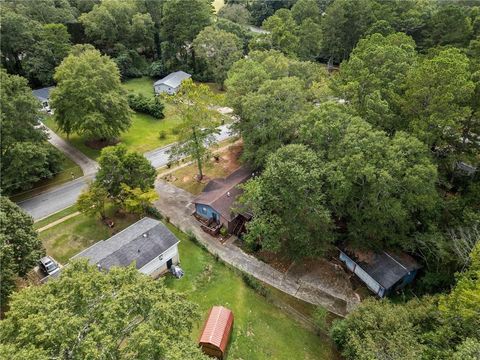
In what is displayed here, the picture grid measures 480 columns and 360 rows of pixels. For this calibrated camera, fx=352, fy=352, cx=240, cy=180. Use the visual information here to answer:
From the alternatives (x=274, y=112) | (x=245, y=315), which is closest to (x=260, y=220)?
(x=245, y=315)

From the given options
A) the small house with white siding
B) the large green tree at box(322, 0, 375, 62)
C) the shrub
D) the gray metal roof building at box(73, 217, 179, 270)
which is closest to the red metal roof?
the small house with white siding

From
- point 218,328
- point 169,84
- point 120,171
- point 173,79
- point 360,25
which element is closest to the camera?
point 218,328

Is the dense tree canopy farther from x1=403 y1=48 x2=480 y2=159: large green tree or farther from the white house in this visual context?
the white house

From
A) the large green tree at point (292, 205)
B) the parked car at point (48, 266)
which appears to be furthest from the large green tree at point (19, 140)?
the large green tree at point (292, 205)

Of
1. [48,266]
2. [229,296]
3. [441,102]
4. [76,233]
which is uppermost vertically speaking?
[441,102]

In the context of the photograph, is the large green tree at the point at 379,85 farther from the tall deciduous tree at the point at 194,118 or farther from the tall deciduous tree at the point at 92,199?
the tall deciduous tree at the point at 92,199

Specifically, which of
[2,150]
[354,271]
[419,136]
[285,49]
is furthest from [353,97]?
[2,150]

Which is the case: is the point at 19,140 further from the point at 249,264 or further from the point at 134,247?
the point at 249,264
